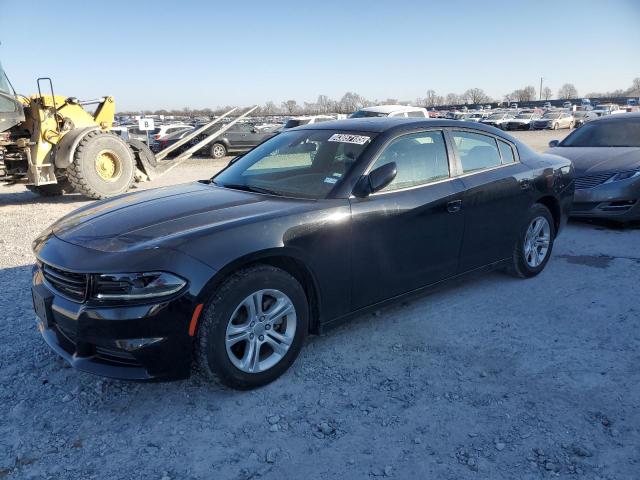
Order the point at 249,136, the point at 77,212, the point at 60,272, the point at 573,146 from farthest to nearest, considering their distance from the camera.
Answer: the point at 249,136, the point at 573,146, the point at 77,212, the point at 60,272

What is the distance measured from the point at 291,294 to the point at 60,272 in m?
1.34

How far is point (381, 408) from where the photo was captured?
9.51ft

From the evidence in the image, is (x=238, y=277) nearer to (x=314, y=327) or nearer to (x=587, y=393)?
(x=314, y=327)

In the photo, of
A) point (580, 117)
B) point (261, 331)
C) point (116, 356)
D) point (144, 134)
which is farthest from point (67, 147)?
point (580, 117)

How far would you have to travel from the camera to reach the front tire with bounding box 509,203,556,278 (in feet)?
15.8

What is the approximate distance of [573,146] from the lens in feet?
26.9

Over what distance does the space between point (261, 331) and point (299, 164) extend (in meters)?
1.57

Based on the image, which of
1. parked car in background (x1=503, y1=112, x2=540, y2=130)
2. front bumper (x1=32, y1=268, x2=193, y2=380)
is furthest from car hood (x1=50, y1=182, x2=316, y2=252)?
parked car in background (x1=503, y1=112, x2=540, y2=130)

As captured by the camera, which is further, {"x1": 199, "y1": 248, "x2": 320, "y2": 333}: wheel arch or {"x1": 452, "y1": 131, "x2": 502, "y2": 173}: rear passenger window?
{"x1": 452, "y1": 131, "x2": 502, "y2": 173}: rear passenger window

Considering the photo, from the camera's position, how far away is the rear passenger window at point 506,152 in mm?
4691

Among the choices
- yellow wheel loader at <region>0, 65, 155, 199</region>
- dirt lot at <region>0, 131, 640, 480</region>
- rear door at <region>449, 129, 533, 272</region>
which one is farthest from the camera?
yellow wheel loader at <region>0, 65, 155, 199</region>

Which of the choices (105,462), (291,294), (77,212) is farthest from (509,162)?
(105,462)

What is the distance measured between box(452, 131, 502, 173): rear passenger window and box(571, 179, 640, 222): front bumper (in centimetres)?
304

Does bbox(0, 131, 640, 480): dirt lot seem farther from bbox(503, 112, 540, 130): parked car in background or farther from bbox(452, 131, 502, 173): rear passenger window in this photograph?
bbox(503, 112, 540, 130): parked car in background
